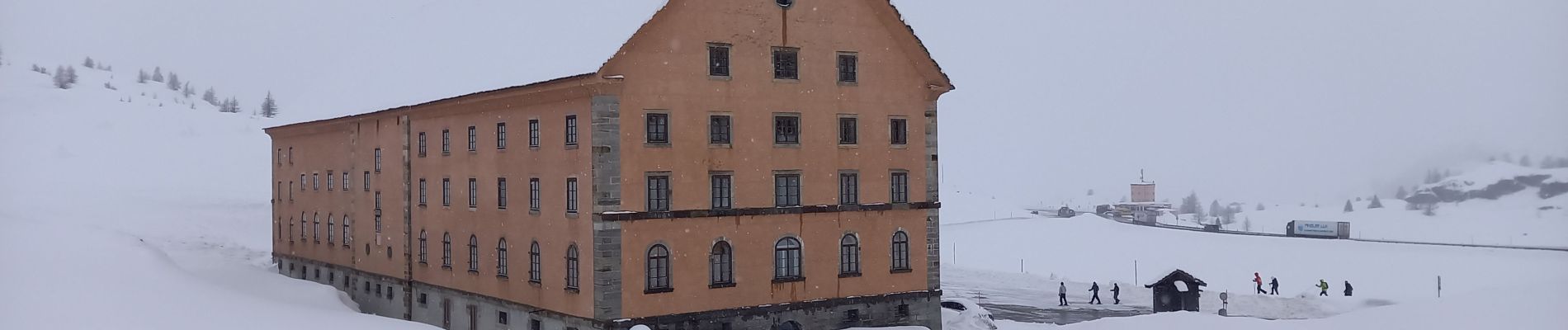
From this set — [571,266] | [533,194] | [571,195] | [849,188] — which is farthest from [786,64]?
[571,266]

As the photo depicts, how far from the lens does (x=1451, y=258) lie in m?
85.7

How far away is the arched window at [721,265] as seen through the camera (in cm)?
3609

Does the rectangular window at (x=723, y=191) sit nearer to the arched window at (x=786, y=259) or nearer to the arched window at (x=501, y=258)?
the arched window at (x=786, y=259)

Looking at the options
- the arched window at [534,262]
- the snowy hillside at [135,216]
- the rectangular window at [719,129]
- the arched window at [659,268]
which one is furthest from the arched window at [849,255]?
the snowy hillside at [135,216]

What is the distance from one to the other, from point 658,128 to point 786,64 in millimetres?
4601

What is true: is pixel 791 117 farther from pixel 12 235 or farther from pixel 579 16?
pixel 12 235

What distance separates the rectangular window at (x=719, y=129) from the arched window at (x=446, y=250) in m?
12.3

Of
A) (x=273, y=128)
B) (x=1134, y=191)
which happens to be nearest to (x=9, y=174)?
(x=273, y=128)

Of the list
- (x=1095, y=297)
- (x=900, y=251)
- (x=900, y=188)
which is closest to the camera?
(x=900, y=188)

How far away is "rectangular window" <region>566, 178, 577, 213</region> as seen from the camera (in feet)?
115

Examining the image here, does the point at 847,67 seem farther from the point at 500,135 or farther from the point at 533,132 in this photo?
the point at 500,135

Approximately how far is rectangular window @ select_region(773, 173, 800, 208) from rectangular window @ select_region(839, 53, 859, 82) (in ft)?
11.2

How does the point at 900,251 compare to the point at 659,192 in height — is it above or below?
below

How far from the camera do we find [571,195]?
116 ft
